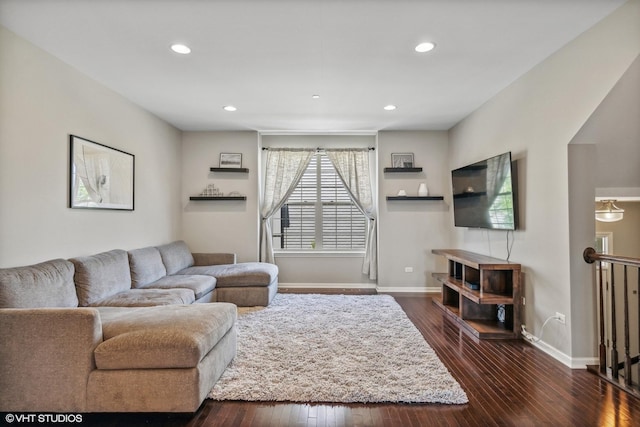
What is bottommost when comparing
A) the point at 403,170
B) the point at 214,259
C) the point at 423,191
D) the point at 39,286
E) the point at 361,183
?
the point at 214,259

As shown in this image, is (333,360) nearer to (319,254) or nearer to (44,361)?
(44,361)

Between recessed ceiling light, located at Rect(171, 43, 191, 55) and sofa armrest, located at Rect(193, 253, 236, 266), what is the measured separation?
305 cm

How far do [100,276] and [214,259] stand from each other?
80.6 inches

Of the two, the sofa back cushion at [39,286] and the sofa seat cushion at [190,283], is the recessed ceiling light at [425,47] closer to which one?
the sofa seat cushion at [190,283]

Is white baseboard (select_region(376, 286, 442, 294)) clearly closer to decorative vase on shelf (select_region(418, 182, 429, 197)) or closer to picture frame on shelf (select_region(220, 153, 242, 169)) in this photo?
decorative vase on shelf (select_region(418, 182, 429, 197))

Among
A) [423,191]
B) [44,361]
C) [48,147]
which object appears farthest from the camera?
[423,191]

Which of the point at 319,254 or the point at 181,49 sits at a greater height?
the point at 181,49

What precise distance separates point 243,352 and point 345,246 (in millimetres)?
3142

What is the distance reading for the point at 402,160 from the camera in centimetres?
539

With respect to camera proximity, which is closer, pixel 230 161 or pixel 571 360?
pixel 571 360

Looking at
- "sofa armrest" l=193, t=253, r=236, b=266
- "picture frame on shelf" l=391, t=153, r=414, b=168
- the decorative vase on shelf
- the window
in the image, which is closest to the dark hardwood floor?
"sofa armrest" l=193, t=253, r=236, b=266

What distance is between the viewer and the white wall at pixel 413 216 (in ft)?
17.4

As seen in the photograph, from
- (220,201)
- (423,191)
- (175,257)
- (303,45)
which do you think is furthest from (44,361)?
(423,191)

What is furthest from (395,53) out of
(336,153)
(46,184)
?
(46,184)
